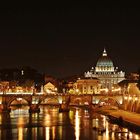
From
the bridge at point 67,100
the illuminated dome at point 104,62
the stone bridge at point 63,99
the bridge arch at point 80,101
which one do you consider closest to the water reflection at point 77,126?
the bridge at point 67,100

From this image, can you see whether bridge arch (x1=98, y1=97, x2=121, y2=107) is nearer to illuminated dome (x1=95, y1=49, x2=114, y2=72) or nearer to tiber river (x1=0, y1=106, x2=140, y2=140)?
tiber river (x1=0, y1=106, x2=140, y2=140)

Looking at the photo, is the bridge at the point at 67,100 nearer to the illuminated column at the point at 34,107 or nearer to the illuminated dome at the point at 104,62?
the illuminated column at the point at 34,107

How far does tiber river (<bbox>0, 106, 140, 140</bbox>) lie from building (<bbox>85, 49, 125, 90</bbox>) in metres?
59.4

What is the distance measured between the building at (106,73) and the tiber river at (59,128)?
59.4m

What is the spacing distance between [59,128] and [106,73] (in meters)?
78.3

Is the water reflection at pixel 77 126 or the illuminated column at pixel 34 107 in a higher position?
the illuminated column at pixel 34 107

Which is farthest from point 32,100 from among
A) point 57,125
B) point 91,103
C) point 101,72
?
point 101,72

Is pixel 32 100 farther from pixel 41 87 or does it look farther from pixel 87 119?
pixel 41 87

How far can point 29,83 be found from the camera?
97000 mm

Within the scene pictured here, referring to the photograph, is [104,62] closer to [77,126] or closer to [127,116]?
[127,116]

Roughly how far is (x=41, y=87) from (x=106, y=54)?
140ft

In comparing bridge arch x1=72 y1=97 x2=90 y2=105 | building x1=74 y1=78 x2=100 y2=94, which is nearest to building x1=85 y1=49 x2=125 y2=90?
building x1=74 y1=78 x2=100 y2=94

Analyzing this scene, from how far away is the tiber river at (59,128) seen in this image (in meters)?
46.4

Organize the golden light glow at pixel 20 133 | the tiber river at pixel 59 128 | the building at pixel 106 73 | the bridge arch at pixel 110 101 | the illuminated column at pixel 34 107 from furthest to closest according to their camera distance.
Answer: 1. the building at pixel 106 73
2. the bridge arch at pixel 110 101
3. the illuminated column at pixel 34 107
4. the golden light glow at pixel 20 133
5. the tiber river at pixel 59 128
